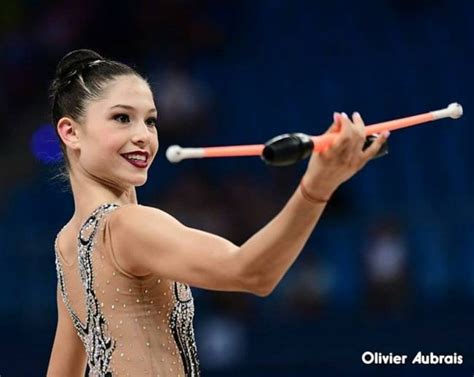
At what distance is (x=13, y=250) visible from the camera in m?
4.77

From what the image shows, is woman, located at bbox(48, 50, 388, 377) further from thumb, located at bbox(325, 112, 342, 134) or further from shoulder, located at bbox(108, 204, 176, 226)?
thumb, located at bbox(325, 112, 342, 134)

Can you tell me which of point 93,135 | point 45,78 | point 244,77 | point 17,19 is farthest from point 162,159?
point 93,135

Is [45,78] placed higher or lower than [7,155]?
higher

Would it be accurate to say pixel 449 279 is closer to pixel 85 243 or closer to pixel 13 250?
pixel 13 250

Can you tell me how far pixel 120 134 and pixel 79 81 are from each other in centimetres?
19

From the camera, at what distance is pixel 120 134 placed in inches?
74.2

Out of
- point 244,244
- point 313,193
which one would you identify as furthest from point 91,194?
point 313,193

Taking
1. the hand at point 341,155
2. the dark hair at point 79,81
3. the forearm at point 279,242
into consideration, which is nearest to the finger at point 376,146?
the hand at point 341,155

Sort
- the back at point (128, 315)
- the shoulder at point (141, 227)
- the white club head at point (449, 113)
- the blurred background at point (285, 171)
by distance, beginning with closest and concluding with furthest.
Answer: the white club head at point (449, 113) → the shoulder at point (141, 227) → the back at point (128, 315) → the blurred background at point (285, 171)

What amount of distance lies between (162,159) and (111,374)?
343 cm

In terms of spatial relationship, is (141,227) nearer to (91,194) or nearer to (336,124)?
(91,194)

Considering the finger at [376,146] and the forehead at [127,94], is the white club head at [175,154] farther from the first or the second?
the forehead at [127,94]

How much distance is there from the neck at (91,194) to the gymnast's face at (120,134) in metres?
0.03

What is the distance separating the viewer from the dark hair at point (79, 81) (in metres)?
1.96
